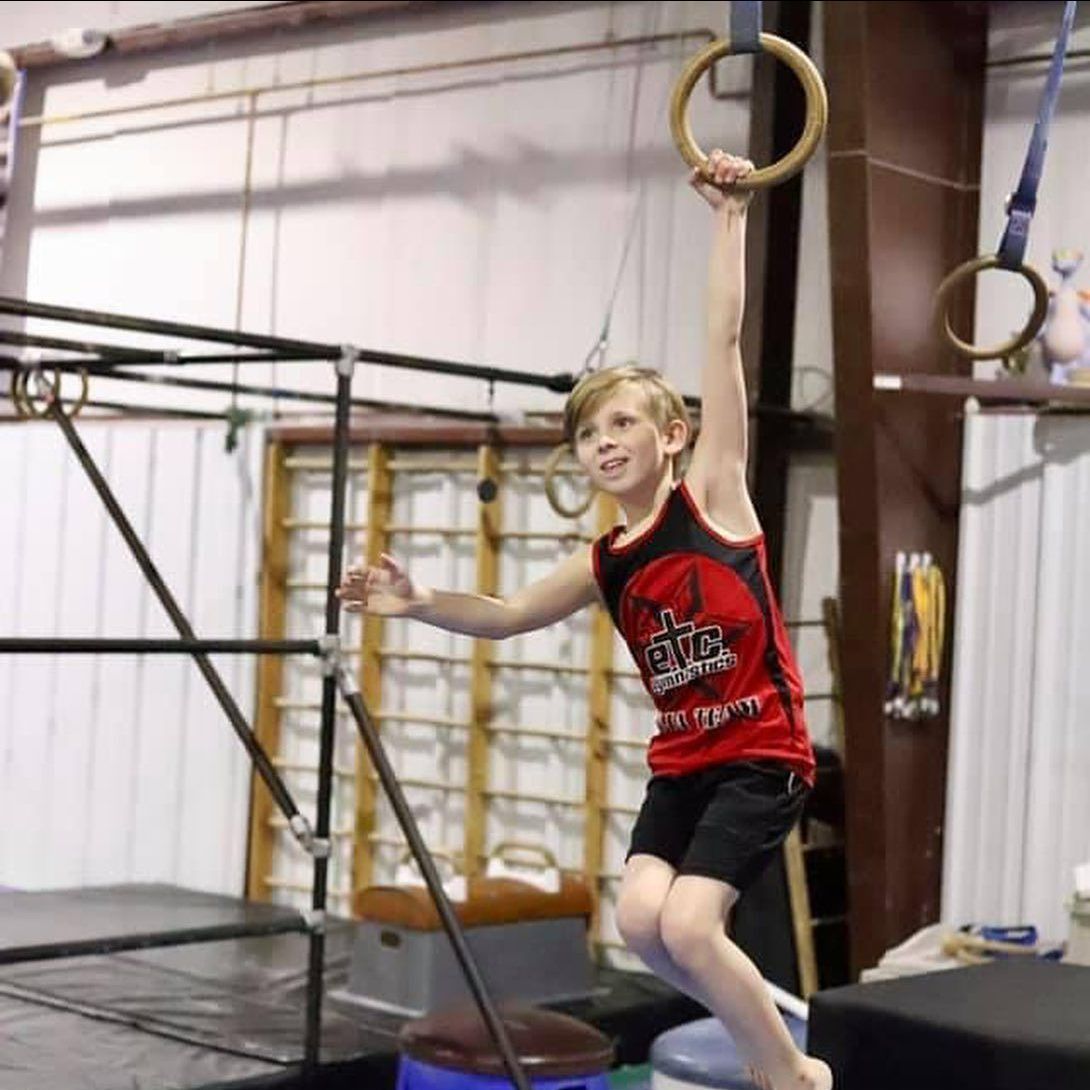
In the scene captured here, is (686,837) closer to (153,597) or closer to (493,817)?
(493,817)

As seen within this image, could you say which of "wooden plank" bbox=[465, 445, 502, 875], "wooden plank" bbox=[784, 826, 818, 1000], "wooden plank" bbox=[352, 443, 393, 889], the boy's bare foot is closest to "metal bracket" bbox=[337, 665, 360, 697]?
the boy's bare foot

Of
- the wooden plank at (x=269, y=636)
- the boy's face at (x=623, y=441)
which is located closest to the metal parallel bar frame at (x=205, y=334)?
the boy's face at (x=623, y=441)

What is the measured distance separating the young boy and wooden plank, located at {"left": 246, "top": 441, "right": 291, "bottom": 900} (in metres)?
4.28

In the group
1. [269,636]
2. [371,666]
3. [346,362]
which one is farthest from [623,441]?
[269,636]

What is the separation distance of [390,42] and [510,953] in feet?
11.3

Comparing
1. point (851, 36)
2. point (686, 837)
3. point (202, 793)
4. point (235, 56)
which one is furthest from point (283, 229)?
point (686, 837)

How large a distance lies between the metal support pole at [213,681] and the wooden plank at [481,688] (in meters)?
1.87

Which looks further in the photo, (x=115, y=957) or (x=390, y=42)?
(x=390, y=42)

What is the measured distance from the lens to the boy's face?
3119 millimetres

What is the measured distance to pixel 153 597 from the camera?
7594 millimetres

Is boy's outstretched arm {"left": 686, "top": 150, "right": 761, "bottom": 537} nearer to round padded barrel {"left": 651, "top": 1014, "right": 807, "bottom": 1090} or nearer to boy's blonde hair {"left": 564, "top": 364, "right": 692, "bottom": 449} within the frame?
boy's blonde hair {"left": 564, "top": 364, "right": 692, "bottom": 449}

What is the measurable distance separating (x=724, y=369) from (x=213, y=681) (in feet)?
7.24

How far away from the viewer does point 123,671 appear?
7.65 metres

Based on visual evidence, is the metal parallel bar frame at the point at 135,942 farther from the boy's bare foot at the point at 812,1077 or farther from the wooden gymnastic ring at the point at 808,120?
the wooden gymnastic ring at the point at 808,120
